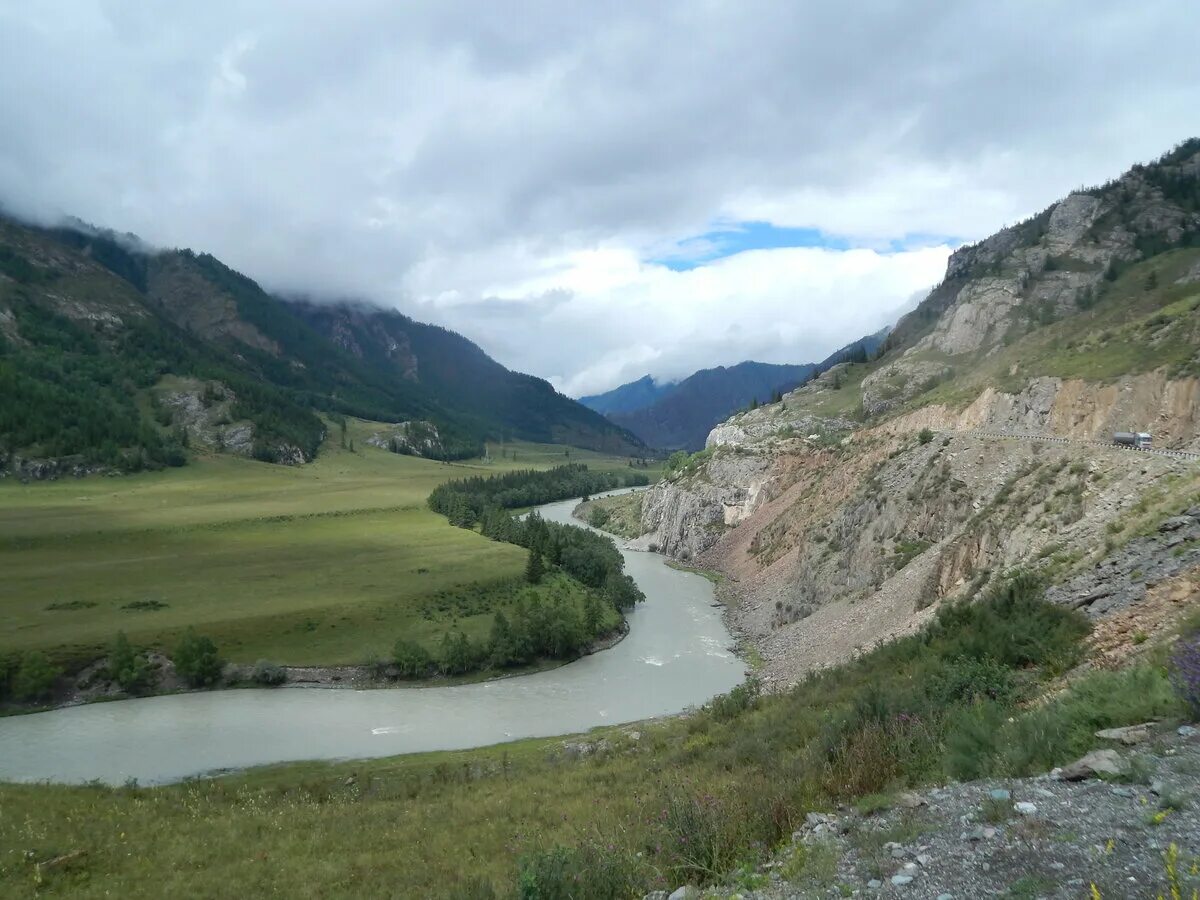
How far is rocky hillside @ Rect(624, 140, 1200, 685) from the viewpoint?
3091 cm

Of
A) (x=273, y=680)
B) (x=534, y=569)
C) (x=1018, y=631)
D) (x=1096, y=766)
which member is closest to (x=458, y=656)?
(x=273, y=680)

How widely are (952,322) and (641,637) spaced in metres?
86.8

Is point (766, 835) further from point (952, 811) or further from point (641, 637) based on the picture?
point (641, 637)

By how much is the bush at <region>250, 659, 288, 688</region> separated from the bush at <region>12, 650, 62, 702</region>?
42.3ft

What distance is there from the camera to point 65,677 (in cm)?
→ 4922

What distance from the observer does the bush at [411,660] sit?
5469 cm

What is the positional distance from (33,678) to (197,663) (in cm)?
984

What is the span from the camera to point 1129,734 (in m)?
8.21

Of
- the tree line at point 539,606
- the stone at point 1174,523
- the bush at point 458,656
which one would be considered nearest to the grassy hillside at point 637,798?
the stone at point 1174,523

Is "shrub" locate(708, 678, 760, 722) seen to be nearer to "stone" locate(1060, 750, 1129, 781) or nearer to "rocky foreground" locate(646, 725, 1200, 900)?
"rocky foreground" locate(646, 725, 1200, 900)

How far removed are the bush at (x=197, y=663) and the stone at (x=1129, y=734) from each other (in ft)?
190

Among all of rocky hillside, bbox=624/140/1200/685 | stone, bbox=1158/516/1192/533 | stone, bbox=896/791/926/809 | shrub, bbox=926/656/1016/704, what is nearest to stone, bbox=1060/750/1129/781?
stone, bbox=896/791/926/809

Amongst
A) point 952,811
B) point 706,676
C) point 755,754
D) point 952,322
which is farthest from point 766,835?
point 952,322

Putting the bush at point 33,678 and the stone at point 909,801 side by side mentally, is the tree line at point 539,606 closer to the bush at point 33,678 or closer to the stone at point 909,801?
the bush at point 33,678
